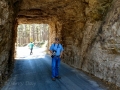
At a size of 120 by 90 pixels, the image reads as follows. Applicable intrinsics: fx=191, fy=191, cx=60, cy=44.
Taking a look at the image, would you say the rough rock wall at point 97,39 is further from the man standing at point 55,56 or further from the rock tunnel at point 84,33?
the man standing at point 55,56

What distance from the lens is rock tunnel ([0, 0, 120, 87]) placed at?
7465 millimetres

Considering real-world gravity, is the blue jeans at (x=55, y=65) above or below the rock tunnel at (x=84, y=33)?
below

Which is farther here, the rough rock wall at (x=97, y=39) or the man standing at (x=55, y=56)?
the man standing at (x=55, y=56)

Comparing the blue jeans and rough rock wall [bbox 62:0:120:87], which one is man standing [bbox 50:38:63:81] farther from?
rough rock wall [bbox 62:0:120:87]

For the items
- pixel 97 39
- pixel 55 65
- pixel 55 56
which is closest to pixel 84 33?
pixel 97 39

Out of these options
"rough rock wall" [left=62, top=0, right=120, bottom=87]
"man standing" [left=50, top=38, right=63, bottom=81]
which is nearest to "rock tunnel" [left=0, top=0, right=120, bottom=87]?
"rough rock wall" [left=62, top=0, right=120, bottom=87]

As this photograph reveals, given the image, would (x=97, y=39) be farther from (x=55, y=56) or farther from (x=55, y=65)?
(x=55, y=65)

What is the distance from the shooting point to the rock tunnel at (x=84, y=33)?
24.5 feet

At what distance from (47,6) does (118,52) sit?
677 cm

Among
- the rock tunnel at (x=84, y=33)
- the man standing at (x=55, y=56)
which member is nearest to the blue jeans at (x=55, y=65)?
the man standing at (x=55, y=56)

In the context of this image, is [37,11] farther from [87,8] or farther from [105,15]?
[105,15]

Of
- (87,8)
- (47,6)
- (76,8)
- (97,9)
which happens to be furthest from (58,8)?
(97,9)

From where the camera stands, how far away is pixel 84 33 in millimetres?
10773

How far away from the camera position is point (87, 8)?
409 inches
